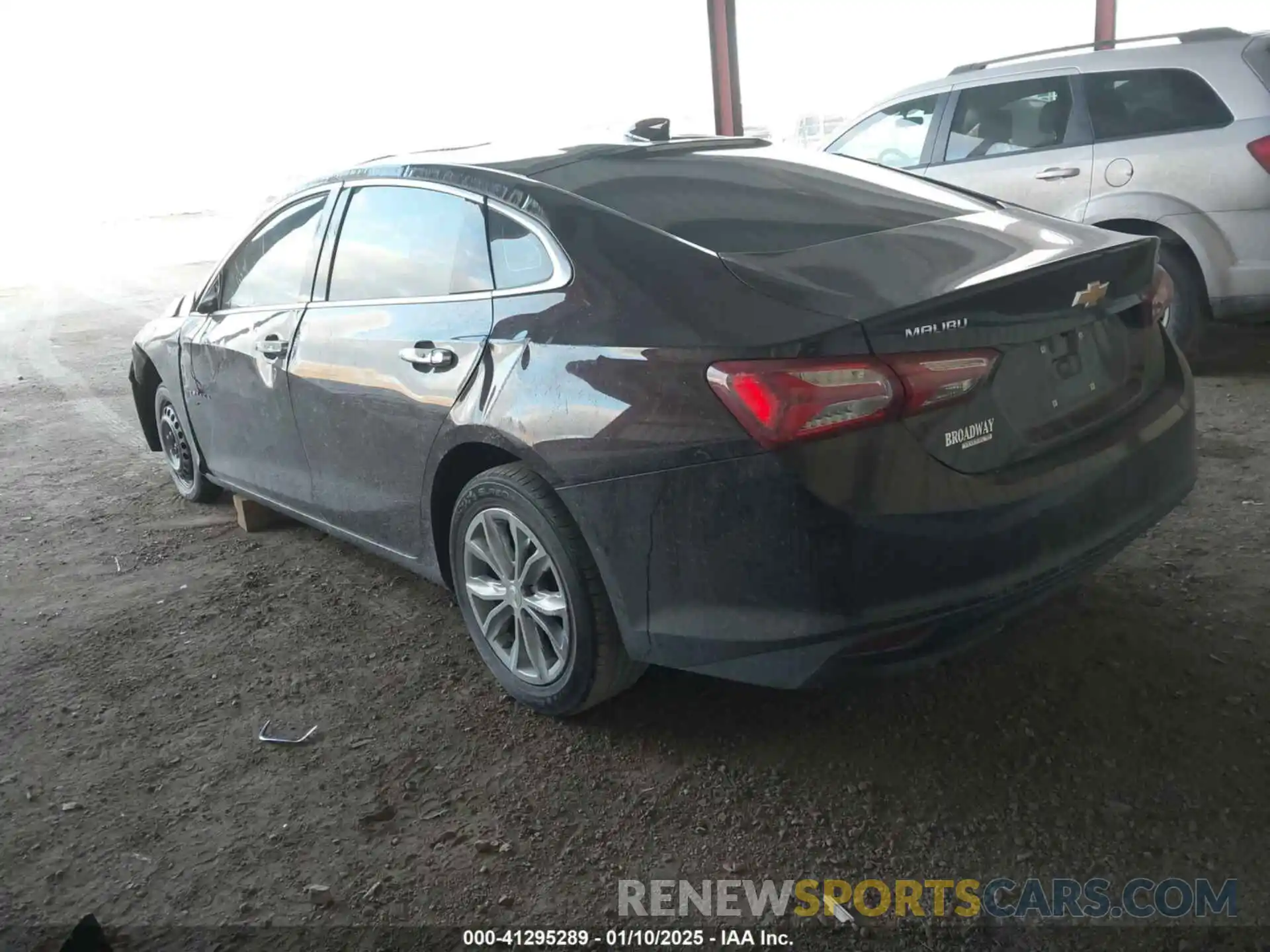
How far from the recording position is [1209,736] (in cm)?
245

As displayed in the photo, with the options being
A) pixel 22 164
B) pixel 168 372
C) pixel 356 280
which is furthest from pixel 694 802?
pixel 22 164

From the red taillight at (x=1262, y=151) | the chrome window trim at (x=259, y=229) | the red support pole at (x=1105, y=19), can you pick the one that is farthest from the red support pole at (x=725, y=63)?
the chrome window trim at (x=259, y=229)

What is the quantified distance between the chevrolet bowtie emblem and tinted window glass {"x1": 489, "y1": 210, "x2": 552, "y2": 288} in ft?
4.08

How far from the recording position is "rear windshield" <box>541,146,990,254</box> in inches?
101

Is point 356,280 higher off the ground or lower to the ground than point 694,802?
higher

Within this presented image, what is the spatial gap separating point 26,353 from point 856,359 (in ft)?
33.6

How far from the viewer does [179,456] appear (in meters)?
4.90

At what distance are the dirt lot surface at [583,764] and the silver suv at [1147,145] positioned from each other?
2007mm

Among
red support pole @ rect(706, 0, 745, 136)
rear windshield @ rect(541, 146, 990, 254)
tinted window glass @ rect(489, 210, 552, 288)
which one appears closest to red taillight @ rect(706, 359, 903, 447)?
rear windshield @ rect(541, 146, 990, 254)

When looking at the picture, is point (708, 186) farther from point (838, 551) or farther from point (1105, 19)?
point (1105, 19)

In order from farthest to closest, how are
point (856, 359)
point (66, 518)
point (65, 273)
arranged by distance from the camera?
point (65, 273)
point (66, 518)
point (856, 359)

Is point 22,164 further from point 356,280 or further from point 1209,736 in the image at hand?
point 1209,736

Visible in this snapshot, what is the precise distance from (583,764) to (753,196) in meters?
1.56

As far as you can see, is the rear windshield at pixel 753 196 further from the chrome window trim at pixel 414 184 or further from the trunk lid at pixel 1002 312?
the chrome window trim at pixel 414 184
